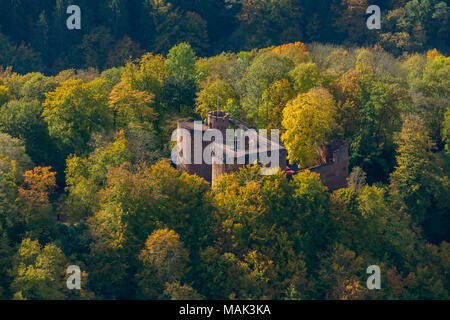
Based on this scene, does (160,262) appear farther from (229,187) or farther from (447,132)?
(447,132)

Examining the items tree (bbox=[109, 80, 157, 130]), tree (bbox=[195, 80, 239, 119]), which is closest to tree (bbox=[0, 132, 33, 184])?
tree (bbox=[109, 80, 157, 130])

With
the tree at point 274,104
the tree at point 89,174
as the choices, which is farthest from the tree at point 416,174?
the tree at point 89,174

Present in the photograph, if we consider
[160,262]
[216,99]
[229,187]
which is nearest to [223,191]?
[229,187]

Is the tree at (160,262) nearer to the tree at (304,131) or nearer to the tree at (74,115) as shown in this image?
the tree at (304,131)
